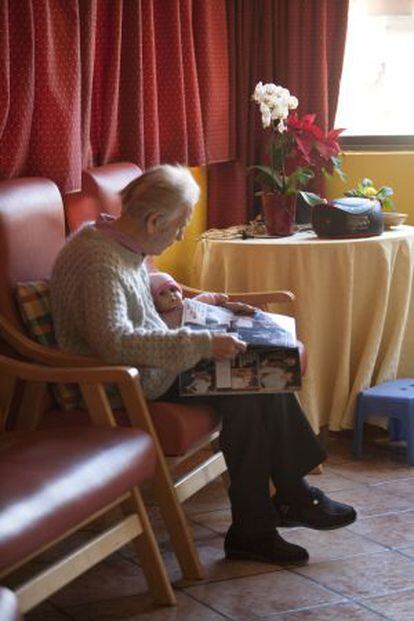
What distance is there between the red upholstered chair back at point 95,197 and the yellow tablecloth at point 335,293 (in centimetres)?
62

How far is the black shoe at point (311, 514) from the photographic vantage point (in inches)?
119

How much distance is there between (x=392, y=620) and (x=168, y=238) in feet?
3.29

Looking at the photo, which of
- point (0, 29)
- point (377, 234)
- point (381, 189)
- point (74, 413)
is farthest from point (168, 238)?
point (381, 189)

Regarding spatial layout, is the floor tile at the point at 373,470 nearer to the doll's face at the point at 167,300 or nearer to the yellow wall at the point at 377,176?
the doll's face at the point at 167,300

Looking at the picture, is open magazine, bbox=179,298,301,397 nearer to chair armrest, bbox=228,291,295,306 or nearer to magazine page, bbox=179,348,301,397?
magazine page, bbox=179,348,301,397

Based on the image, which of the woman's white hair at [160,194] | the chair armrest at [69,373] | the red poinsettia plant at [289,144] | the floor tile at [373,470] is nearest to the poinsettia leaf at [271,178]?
the red poinsettia plant at [289,144]

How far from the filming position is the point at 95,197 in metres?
3.33

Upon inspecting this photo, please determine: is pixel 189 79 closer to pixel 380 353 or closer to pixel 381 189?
pixel 381 189

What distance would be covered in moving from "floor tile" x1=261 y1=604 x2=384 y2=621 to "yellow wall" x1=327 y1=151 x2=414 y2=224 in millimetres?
2238

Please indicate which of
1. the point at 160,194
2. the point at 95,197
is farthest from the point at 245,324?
the point at 95,197

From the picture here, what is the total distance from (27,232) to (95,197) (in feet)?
1.53

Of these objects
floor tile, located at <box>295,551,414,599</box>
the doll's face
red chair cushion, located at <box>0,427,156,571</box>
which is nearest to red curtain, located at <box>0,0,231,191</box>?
the doll's face

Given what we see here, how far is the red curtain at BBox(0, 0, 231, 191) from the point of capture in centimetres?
307

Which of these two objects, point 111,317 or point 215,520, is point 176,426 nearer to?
point 111,317
